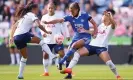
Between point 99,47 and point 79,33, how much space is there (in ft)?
2.89

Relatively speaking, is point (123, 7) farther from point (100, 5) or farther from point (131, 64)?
point (131, 64)

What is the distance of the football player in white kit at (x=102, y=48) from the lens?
15789mm

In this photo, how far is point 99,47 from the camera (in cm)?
1598

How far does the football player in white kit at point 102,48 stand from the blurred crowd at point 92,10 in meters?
14.1

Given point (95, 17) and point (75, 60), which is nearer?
point (75, 60)

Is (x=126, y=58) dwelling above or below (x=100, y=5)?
below

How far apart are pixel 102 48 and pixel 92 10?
15.9m

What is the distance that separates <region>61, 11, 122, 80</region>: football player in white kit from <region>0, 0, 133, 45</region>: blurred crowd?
14.1 m

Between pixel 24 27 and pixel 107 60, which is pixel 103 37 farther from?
pixel 24 27

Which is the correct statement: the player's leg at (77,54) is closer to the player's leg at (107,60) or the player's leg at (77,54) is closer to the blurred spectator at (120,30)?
the player's leg at (107,60)

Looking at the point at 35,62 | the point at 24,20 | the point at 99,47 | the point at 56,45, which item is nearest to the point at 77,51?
the point at 99,47

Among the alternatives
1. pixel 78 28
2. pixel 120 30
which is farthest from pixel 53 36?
pixel 120 30

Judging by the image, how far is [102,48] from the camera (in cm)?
1597

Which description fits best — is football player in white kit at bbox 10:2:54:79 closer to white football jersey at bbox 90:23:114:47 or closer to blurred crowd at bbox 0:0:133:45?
white football jersey at bbox 90:23:114:47
